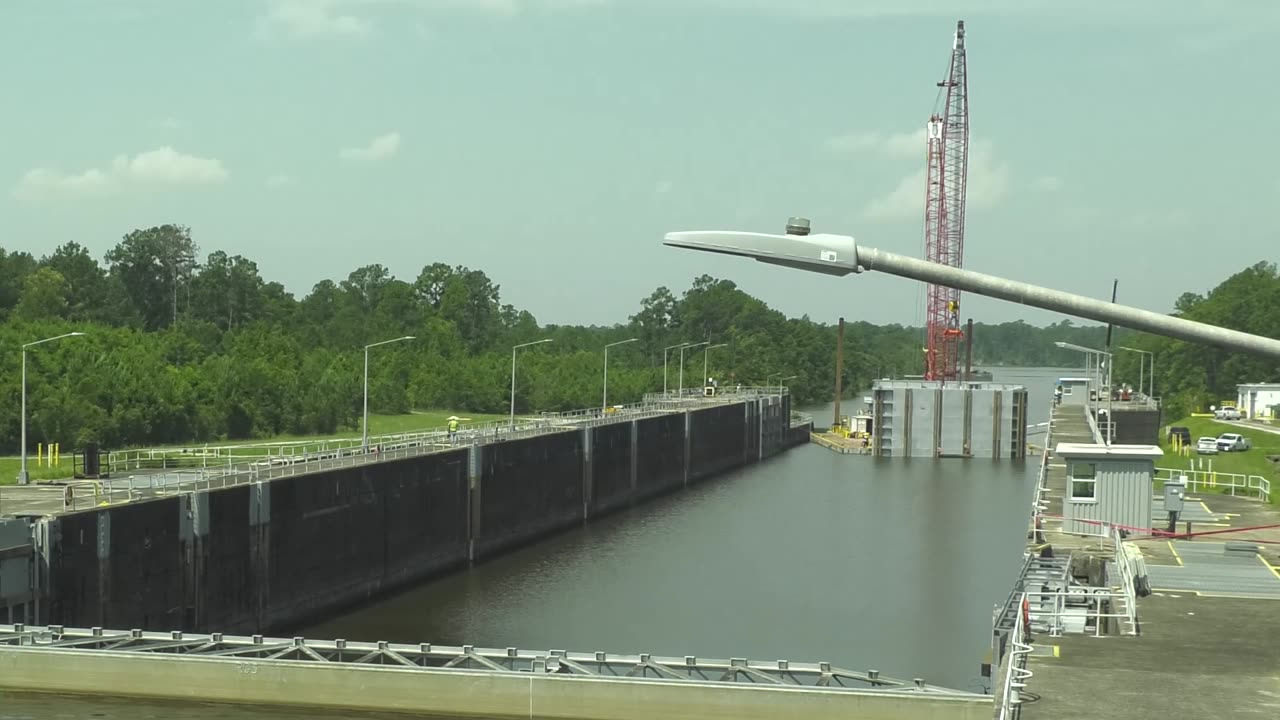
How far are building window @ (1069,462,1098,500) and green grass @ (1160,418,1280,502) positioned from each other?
1915 cm

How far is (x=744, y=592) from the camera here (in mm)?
51719

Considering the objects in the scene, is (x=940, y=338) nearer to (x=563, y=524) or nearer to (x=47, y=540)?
(x=563, y=524)

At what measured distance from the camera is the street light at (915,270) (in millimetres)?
14930

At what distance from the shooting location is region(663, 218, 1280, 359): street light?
14.9m

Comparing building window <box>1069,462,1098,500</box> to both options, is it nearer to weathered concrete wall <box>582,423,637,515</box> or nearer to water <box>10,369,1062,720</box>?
water <box>10,369,1062,720</box>

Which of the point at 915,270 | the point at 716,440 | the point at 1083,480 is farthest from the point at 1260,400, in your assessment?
the point at 915,270

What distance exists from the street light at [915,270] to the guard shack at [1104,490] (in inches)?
888

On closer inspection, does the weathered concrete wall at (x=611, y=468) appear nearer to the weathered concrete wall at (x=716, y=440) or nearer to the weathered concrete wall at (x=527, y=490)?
the weathered concrete wall at (x=527, y=490)

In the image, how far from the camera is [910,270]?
15586mm

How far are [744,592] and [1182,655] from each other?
28.4 metres

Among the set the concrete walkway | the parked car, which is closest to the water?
the concrete walkway

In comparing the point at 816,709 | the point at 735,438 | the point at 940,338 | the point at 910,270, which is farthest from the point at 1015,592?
the point at 940,338

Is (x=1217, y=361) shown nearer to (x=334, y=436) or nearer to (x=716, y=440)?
(x=716, y=440)

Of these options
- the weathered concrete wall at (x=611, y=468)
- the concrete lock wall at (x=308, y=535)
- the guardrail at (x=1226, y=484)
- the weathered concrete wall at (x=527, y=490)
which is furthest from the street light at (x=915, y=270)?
the weathered concrete wall at (x=611, y=468)
